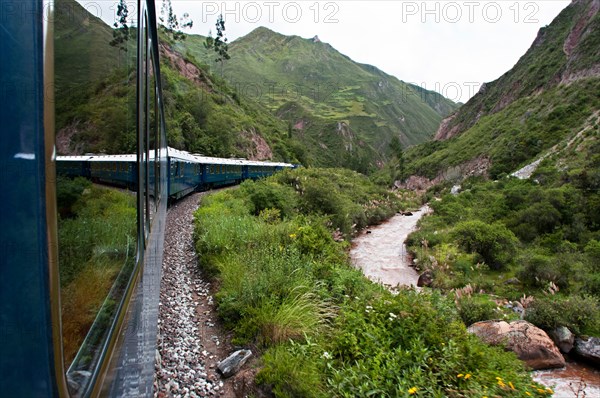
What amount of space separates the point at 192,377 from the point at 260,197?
9.80 meters

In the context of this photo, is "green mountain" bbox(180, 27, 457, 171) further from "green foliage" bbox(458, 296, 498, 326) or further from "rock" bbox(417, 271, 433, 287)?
"green foliage" bbox(458, 296, 498, 326)

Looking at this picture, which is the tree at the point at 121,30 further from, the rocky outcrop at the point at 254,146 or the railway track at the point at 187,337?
the rocky outcrop at the point at 254,146

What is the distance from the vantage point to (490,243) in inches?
599

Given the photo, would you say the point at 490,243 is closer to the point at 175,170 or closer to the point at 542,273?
the point at 542,273

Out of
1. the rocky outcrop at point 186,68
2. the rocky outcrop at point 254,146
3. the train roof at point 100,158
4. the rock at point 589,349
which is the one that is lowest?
the rock at point 589,349

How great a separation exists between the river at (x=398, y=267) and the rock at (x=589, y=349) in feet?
0.74

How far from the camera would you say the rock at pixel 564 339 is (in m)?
8.31

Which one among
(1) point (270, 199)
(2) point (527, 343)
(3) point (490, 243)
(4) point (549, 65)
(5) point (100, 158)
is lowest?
(2) point (527, 343)

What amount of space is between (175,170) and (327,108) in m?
134

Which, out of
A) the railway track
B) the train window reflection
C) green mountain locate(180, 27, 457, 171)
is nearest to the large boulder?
the railway track

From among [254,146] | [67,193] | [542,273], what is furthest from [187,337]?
[254,146]

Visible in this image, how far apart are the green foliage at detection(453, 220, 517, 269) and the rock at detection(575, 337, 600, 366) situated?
616 cm

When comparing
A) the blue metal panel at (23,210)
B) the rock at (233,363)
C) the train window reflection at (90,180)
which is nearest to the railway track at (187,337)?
the rock at (233,363)

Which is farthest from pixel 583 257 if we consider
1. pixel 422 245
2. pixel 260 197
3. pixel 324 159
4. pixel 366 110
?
pixel 366 110
